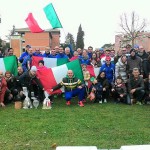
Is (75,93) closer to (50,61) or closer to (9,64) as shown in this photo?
(50,61)

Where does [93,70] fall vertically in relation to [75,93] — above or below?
above

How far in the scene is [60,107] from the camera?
8.99 meters

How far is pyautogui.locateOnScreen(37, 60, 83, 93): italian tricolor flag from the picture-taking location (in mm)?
9766

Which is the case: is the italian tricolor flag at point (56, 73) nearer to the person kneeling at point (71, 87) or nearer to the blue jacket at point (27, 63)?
the person kneeling at point (71, 87)

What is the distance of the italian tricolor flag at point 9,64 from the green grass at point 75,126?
70.5 inches

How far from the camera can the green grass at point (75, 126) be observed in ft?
18.2

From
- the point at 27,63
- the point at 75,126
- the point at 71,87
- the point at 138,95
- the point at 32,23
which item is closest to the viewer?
the point at 75,126

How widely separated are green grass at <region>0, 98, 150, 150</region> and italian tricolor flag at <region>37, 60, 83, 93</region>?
3.02ft

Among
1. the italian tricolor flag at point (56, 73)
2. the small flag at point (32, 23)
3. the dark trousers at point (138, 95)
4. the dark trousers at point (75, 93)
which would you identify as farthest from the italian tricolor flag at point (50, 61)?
the dark trousers at point (138, 95)

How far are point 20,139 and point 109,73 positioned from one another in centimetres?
488

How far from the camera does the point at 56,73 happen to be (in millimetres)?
9938

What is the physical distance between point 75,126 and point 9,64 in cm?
454

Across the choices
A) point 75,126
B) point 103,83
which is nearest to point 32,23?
point 103,83

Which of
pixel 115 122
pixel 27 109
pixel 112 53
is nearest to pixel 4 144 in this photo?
pixel 115 122
